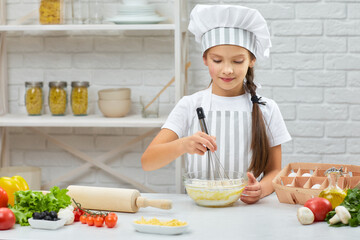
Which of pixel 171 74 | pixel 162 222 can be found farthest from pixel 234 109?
pixel 171 74

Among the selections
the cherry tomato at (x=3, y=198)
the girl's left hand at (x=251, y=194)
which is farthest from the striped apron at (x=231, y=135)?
the cherry tomato at (x=3, y=198)

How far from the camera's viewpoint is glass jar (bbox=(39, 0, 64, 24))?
279 cm

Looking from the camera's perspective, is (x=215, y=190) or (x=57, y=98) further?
(x=57, y=98)

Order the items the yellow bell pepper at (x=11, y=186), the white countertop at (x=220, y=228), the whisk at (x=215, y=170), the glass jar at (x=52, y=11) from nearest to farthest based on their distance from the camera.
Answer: the white countertop at (x=220, y=228)
the yellow bell pepper at (x=11, y=186)
the whisk at (x=215, y=170)
the glass jar at (x=52, y=11)

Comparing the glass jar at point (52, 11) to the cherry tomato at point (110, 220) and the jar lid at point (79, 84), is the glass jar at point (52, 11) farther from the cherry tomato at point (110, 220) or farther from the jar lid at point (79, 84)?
the cherry tomato at point (110, 220)

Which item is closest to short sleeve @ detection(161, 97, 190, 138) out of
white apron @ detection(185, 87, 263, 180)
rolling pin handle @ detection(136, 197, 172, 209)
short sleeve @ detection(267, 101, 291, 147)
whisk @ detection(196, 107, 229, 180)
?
white apron @ detection(185, 87, 263, 180)

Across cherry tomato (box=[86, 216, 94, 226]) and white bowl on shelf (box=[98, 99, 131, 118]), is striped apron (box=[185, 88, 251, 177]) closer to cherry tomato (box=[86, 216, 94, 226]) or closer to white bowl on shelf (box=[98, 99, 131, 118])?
cherry tomato (box=[86, 216, 94, 226])

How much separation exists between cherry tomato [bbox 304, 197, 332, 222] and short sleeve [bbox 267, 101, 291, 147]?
61 cm

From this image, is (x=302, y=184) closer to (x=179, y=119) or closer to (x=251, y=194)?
(x=251, y=194)

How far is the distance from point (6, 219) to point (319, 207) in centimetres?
89

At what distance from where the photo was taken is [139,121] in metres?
2.69

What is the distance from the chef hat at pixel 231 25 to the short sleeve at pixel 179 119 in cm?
29

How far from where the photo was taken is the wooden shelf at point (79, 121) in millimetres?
2682

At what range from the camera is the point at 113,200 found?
5.32 feet
